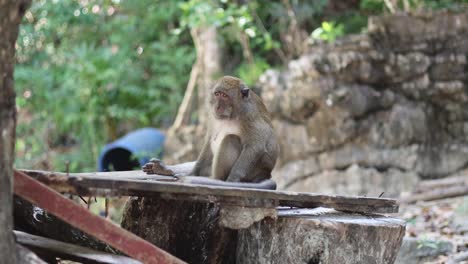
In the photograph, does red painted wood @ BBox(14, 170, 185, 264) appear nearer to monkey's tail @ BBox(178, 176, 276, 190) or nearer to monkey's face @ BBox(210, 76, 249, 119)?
monkey's tail @ BBox(178, 176, 276, 190)

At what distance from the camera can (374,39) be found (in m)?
9.48

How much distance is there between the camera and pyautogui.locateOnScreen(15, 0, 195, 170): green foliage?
41.8 ft

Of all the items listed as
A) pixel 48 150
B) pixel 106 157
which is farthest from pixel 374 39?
pixel 48 150

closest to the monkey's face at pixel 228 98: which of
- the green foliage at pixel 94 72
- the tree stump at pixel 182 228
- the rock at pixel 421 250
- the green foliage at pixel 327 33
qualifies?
the tree stump at pixel 182 228

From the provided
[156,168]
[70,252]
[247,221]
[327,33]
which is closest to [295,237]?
[247,221]

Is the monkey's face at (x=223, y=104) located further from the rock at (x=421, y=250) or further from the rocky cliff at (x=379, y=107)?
the rocky cliff at (x=379, y=107)

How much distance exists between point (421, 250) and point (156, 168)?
2.61m

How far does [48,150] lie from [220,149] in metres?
8.87

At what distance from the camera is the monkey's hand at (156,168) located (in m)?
5.02

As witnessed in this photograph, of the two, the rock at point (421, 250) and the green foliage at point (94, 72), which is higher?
the green foliage at point (94, 72)

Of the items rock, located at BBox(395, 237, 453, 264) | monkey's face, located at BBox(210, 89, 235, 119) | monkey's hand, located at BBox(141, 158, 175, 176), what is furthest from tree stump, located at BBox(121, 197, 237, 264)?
rock, located at BBox(395, 237, 453, 264)

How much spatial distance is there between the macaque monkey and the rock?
1.86 meters

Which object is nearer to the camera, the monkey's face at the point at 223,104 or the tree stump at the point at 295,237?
the tree stump at the point at 295,237

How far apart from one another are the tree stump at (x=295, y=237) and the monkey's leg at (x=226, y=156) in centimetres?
36
